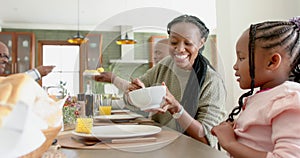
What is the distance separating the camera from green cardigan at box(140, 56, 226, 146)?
126 cm

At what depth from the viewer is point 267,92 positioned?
72 centimetres

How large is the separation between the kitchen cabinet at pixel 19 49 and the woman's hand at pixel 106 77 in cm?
612

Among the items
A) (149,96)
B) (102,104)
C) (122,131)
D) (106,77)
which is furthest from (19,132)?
(102,104)

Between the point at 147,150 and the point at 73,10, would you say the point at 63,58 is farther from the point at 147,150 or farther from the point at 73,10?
the point at 147,150

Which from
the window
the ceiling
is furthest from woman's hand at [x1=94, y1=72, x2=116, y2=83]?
the window

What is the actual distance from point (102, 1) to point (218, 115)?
4311mm

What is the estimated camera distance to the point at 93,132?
958 millimetres

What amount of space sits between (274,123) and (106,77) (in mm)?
815

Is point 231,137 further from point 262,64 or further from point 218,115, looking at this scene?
point 218,115

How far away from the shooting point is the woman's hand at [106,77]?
1.26 meters

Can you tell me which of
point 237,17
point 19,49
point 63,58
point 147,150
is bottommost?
point 147,150

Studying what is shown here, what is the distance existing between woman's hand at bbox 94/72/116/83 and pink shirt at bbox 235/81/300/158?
0.64 meters

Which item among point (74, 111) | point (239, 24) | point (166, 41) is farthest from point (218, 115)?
point (239, 24)

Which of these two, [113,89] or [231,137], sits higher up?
[113,89]
